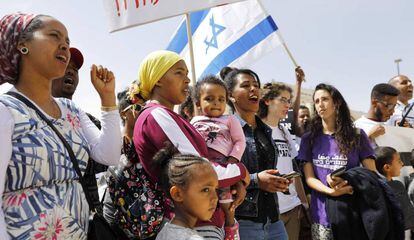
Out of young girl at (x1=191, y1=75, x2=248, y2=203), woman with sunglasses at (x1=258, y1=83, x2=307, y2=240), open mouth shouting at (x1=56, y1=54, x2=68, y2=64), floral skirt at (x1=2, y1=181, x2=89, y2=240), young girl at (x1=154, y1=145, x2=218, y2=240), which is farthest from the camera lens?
woman with sunglasses at (x1=258, y1=83, x2=307, y2=240)

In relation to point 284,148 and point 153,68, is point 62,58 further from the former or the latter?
point 284,148

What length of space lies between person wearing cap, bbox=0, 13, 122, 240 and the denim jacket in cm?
115

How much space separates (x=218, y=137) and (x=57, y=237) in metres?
1.42

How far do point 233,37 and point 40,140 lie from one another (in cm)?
493

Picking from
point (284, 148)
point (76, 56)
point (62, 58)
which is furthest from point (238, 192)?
point (284, 148)

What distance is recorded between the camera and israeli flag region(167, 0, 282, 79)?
623 centimetres

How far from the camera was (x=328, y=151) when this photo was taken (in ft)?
12.7

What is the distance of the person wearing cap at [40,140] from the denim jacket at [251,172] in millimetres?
1153

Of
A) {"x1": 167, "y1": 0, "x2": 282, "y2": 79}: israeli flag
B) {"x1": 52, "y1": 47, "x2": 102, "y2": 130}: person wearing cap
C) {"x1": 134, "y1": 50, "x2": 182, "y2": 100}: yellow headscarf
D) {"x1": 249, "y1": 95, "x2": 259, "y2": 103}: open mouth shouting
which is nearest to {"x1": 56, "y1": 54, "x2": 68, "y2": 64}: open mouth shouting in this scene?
{"x1": 134, "y1": 50, "x2": 182, "y2": 100}: yellow headscarf

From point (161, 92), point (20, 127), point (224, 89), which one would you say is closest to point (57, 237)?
point (20, 127)

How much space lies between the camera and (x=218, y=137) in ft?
9.95

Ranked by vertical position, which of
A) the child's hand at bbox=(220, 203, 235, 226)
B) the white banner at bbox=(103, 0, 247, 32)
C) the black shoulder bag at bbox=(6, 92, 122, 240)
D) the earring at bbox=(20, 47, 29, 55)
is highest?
the white banner at bbox=(103, 0, 247, 32)

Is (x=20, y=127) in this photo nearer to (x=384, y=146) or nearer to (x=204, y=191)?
(x=204, y=191)

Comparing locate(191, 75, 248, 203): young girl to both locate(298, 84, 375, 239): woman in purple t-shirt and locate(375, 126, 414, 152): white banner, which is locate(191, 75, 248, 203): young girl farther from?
locate(375, 126, 414, 152): white banner
